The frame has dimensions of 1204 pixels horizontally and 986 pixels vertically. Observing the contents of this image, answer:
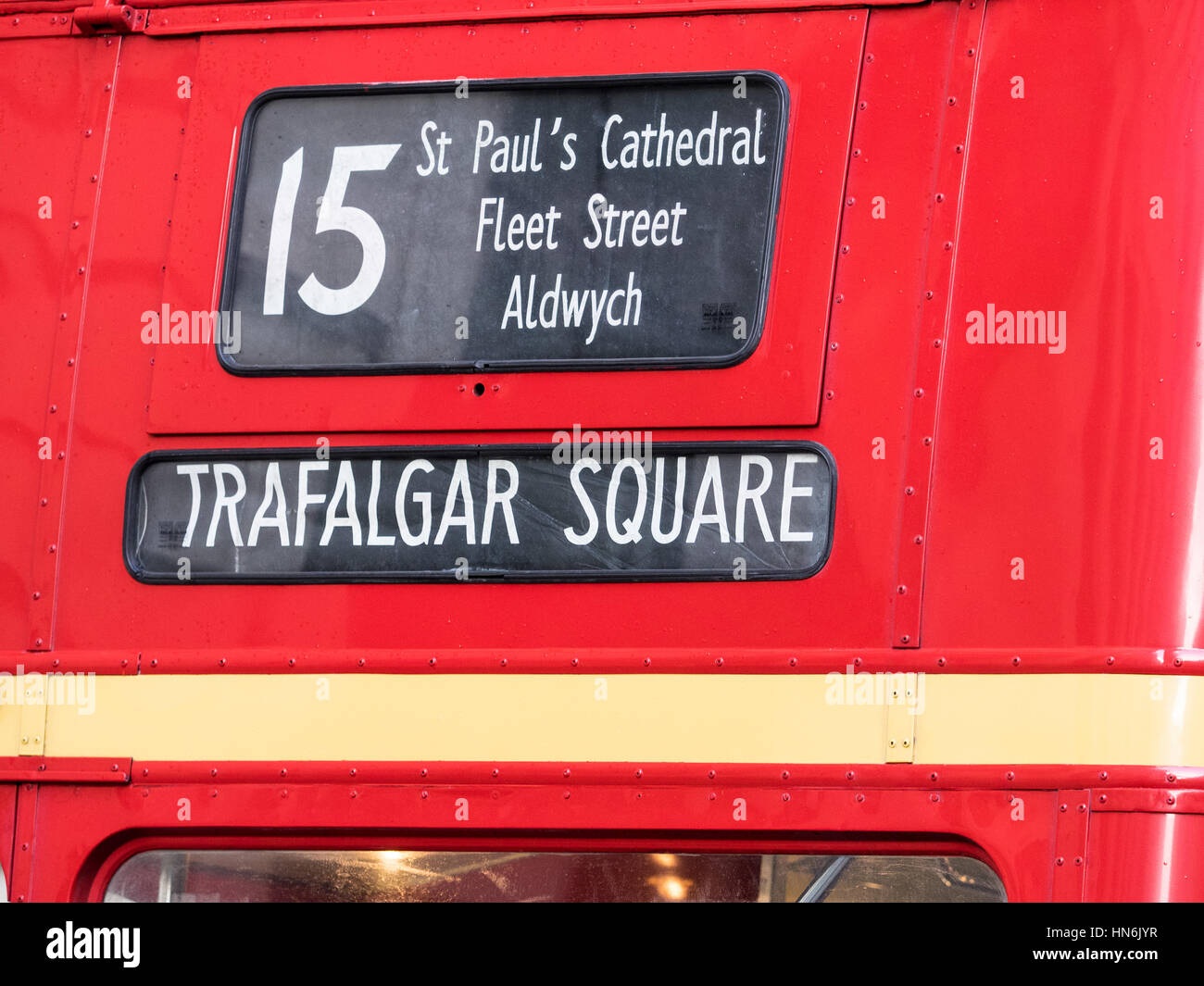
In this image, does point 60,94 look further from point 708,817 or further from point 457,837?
point 708,817

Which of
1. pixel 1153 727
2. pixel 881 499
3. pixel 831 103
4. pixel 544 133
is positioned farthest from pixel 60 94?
pixel 1153 727

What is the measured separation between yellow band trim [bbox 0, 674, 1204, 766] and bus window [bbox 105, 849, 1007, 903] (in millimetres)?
239

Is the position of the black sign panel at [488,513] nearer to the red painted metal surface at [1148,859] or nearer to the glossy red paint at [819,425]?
the glossy red paint at [819,425]

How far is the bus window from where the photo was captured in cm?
277

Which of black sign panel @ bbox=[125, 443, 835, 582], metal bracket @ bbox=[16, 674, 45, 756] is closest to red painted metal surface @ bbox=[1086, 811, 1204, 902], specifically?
black sign panel @ bbox=[125, 443, 835, 582]

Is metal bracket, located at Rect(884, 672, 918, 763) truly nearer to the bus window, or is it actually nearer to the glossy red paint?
the glossy red paint

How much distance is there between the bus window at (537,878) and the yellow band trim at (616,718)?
0.24 meters

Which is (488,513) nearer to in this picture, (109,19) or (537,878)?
(537,878)

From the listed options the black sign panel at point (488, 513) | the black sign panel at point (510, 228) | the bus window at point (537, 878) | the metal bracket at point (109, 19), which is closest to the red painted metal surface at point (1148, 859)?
the bus window at point (537, 878)

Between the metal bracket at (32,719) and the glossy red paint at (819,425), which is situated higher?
the glossy red paint at (819,425)

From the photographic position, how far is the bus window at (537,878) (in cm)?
277

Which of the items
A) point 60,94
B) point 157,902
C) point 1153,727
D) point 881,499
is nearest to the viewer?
point 1153,727

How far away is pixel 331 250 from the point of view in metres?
3.00

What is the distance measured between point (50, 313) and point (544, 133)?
1.15 m
